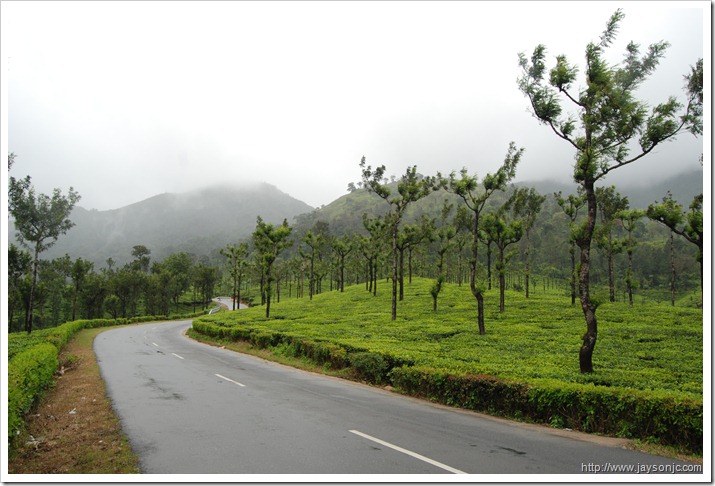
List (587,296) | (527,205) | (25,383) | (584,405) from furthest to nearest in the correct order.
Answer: (527,205) → (587,296) → (25,383) → (584,405)

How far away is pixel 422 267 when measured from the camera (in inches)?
3462

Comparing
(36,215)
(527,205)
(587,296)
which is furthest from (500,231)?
(36,215)

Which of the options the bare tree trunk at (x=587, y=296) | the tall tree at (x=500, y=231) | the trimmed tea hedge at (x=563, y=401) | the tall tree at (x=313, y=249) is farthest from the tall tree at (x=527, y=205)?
the trimmed tea hedge at (x=563, y=401)

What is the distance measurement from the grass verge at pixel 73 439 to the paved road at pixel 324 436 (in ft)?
1.13

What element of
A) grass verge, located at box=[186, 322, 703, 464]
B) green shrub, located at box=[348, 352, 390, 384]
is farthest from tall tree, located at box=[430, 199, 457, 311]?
green shrub, located at box=[348, 352, 390, 384]

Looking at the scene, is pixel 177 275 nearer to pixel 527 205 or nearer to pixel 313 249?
pixel 313 249

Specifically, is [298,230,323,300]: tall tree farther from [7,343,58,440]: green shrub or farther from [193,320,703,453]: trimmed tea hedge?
[193,320,703,453]: trimmed tea hedge

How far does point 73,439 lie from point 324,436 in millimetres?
5434

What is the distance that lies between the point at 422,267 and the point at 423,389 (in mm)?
74712

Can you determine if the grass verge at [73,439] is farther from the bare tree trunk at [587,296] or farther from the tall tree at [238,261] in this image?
the tall tree at [238,261]

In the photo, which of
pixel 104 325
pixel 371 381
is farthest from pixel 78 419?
pixel 104 325

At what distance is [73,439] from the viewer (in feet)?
29.7

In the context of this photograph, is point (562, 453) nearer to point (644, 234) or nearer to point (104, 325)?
point (104, 325)

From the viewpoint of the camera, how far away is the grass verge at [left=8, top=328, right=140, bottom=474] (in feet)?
24.4
